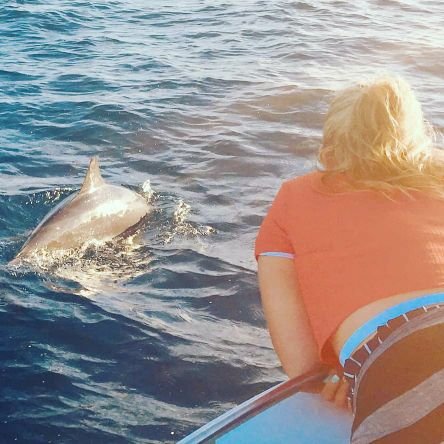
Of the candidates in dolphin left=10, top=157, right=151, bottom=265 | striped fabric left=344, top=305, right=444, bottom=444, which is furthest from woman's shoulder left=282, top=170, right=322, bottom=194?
dolphin left=10, top=157, right=151, bottom=265

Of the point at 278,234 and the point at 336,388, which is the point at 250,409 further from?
the point at 278,234

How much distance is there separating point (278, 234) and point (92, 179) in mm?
5340

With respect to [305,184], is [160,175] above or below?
below

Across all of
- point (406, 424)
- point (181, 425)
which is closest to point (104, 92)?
point (181, 425)

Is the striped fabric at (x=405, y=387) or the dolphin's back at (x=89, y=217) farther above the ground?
the striped fabric at (x=405, y=387)

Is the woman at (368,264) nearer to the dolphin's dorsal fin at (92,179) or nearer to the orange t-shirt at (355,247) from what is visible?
the orange t-shirt at (355,247)

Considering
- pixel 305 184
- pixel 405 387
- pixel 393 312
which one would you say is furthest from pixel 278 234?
pixel 405 387

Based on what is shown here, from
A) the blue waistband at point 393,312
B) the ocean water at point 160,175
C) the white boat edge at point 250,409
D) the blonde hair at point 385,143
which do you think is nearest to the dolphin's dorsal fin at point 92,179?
the ocean water at point 160,175

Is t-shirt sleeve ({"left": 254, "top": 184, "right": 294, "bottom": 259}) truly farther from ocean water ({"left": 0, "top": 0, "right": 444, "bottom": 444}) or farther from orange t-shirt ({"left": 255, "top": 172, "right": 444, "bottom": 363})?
ocean water ({"left": 0, "top": 0, "right": 444, "bottom": 444})

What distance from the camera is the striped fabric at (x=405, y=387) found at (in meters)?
2.64

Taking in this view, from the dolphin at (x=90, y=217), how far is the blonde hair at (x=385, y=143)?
16.3ft

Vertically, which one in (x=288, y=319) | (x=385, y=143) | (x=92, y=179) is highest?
(x=385, y=143)

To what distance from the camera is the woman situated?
2.75 metres

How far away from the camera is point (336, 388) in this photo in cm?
356
